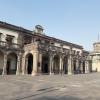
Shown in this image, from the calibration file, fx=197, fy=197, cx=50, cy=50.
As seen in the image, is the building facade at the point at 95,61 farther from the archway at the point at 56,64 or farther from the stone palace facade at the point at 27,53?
the archway at the point at 56,64

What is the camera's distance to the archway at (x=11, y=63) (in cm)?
3516

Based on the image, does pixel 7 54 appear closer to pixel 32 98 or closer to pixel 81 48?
pixel 32 98

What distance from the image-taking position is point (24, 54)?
3603cm

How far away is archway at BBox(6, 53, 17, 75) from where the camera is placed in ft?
115

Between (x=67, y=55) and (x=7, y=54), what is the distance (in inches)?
545

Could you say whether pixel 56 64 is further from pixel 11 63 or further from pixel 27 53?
pixel 11 63

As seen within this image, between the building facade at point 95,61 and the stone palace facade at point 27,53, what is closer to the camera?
the stone palace facade at point 27,53

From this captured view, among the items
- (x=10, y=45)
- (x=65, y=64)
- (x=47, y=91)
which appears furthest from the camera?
(x=65, y=64)

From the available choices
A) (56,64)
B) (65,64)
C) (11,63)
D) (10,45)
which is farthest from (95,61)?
(10,45)

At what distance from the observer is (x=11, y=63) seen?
35.6 metres

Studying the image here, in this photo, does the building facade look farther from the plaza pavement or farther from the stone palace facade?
the plaza pavement

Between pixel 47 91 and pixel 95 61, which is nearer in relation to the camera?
pixel 47 91

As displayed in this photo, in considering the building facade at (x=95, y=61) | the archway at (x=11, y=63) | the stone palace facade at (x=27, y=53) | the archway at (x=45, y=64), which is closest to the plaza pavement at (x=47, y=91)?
the stone palace facade at (x=27, y=53)

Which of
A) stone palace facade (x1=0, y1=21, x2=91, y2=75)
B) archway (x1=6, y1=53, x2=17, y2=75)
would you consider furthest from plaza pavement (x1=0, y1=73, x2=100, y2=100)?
archway (x1=6, y1=53, x2=17, y2=75)
